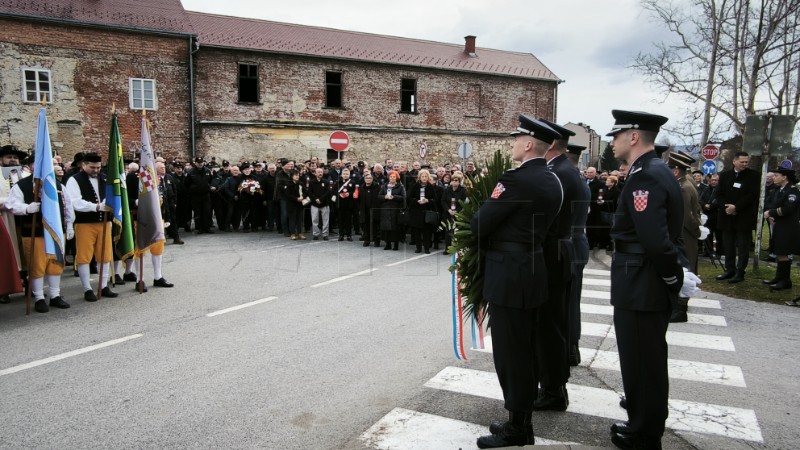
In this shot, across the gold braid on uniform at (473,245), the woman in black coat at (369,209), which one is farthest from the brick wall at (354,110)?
the gold braid on uniform at (473,245)

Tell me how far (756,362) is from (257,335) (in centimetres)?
533

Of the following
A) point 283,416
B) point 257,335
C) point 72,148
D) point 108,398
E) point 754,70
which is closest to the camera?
point 283,416

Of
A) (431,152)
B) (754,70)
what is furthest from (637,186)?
(431,152)

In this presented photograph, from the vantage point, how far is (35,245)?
8078mm

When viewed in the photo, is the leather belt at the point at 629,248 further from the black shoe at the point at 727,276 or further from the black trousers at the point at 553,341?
the black shoe at the point at 727,276

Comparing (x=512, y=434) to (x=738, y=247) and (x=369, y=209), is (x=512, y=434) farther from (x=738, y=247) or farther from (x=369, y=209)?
(x=369, y=209)

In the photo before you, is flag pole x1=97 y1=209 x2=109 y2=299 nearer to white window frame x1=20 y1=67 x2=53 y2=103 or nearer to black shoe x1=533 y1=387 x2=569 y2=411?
black shoe x1=533 y1=387 x2=569 y2=411

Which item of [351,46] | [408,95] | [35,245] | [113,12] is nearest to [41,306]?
[35,245]

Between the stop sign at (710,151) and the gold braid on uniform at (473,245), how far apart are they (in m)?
23.5

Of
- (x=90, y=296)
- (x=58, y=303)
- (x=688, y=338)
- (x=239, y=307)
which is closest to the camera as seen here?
(x=688, y=338)

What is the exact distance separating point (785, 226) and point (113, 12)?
1075 inches

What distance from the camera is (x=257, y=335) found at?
257 inches

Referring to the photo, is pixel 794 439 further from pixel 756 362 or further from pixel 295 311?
pixel 295 311

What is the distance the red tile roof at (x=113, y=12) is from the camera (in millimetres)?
24188
